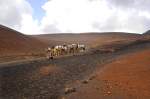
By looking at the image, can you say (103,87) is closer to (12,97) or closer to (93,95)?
(93,95)

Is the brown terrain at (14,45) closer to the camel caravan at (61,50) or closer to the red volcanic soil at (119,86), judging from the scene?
the camel caravan at (61,50)

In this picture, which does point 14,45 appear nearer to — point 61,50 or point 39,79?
point 61,50

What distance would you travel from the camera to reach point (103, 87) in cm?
1803

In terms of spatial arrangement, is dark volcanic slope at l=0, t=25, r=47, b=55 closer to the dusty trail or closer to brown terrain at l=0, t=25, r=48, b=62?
brown terrain at l=0, t=25, r=48, b=62

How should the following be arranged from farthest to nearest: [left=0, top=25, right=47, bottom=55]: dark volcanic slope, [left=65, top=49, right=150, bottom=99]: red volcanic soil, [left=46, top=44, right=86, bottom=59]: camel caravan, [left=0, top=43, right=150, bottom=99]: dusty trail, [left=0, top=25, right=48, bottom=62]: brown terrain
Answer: [left=0, top=25, right=47, bottom=55]: dark volcanic slope
[left=0, top=25, right=48, bottom=62]: brown terrain
[left=46, top=44, right=86, bottom=59]: camel caravan
[left=0, top=43, right=150, bottom=99]: dusty trail
[left=65, top=49, right=150, bottom=99]: red volcanic soil

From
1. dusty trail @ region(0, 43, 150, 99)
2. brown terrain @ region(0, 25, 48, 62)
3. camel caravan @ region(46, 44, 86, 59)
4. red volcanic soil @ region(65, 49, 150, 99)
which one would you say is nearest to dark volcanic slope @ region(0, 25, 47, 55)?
brown terrain @ region(0, 25, 48, 62)

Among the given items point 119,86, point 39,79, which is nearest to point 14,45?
point 39,79

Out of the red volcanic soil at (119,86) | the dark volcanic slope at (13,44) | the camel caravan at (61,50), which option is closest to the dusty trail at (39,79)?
the red volcanic soil at (119,86)

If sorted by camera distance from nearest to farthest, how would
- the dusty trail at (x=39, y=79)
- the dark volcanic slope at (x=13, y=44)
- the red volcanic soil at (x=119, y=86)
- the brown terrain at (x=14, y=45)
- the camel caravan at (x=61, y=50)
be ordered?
the red volcanic soil at (x=119, y=86)
the dusty trail at (x=39, y=79)
the camel caravan at (x=61, y=50)
the brown terrain at (x=14, y=45)
the dark volcanic slope at (x=13, y=44)

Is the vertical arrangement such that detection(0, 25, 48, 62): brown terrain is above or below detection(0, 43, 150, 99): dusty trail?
below

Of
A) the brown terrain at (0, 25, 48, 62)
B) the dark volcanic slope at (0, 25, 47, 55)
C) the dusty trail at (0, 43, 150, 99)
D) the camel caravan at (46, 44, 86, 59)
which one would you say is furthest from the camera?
the dark volcanic slope at (0, 25, 47, 55)

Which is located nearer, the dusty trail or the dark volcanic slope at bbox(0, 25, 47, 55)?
the dusty trail

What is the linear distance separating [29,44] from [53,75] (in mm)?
43072

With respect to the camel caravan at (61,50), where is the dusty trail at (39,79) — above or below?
above
